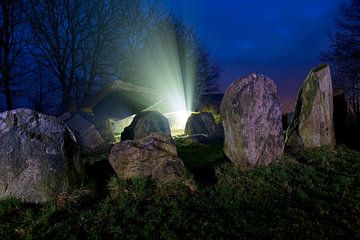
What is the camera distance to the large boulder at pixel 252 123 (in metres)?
7.45

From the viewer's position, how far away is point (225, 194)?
571cm

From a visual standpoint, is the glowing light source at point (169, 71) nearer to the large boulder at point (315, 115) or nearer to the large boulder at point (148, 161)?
the large boulder at point (315, 115)

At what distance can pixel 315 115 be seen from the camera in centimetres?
938

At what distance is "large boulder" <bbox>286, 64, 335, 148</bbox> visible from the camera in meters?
9.36

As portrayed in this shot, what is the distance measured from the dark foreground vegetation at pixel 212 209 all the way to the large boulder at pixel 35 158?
0.29 m

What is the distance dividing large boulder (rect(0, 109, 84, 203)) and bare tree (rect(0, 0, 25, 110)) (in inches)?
517

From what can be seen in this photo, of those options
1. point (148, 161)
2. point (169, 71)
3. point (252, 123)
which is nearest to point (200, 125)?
point (252, 123)

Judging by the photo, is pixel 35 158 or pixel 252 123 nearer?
pixel 35 158

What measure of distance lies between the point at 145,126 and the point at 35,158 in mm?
7360

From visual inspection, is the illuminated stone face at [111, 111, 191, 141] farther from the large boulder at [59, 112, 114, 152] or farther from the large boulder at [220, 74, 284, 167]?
the large boulder at [220, 74, 284, 167]

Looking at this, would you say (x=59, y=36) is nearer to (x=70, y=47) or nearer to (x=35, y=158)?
(x=70, y=47)

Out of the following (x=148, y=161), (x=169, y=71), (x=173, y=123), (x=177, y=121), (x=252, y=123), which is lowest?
(x=148, y=161)

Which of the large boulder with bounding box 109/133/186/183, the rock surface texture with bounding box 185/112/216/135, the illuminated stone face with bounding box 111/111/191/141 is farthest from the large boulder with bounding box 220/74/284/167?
the illuminated stone face with bounding box 111/111/191/141

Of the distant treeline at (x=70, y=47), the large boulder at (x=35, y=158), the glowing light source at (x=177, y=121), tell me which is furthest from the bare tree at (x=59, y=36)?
the large boulder at (x=35, y=158)
